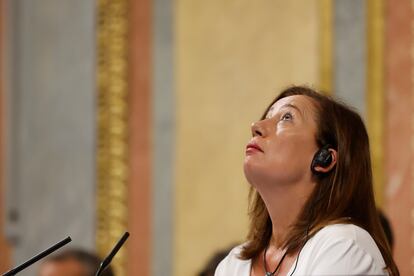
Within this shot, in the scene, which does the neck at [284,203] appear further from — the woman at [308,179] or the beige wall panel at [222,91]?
the beige wall panel at [222,91]

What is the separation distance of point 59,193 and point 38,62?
69 cm

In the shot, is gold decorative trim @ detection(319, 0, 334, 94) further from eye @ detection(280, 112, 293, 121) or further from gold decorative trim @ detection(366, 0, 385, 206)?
eye @ detection(280, 112, 293, 121)

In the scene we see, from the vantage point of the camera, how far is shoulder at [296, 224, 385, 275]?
2.72 meters

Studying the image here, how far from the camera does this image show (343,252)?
2.74m

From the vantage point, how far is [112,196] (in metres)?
5.59

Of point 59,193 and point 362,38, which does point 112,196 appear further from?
point 362,38

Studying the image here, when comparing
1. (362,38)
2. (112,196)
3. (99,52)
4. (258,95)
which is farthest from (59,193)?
(362,38)

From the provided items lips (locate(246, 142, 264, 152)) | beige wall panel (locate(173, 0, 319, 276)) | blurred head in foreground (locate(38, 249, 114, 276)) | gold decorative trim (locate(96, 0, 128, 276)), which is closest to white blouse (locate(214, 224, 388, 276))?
lips (locate(246, 142, 264, 152))

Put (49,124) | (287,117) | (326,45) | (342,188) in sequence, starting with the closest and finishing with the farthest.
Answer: (342,188) → (287,117) → (326,45) → (49,124)

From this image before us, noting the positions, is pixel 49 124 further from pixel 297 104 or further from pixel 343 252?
pixel 343 252

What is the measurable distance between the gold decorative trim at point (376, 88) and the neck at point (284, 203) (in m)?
1.67

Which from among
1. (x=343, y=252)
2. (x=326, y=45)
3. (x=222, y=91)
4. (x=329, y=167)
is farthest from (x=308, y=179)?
(x=222, y=91)

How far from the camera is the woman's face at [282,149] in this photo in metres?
2.97

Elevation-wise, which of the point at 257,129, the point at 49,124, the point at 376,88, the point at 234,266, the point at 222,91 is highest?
the point at 257,129
